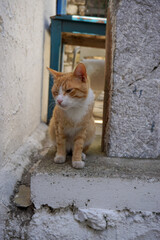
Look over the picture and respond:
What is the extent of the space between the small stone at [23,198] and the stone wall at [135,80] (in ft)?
2.33

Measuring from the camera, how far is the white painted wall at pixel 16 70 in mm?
1464

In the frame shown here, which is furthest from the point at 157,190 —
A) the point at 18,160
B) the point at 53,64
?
the point at 53,64

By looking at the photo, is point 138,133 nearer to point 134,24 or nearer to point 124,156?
point 124,156

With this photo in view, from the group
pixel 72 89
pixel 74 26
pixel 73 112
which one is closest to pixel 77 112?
pixel 73 112

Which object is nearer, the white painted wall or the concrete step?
the concrete step

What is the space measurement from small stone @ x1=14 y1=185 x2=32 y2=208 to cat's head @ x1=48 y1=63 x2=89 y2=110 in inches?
26.5

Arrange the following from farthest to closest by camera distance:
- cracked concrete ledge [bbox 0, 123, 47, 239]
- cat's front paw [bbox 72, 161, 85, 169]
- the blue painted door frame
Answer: the blue painted door frame < cat's front paw [bbox 72, 161, 85, 169] < cracked concrete ledge [bbox 0, 123, 47, 239]

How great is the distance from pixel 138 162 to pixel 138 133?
0.74 ft

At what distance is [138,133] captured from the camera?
1.65 metres

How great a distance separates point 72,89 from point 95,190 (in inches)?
27.2

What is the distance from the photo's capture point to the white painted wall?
4.80 ft

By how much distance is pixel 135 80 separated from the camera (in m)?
1.61

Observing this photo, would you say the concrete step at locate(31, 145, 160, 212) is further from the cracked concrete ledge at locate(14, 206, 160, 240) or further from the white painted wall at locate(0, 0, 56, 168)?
the white painted wall at locate(0, 0, 56, 168)

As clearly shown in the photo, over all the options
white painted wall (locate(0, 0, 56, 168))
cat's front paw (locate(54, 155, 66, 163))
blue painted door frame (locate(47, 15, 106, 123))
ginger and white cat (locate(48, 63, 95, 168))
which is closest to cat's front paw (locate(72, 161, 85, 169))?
ginger and white cat (locate(48, 63, 95, 168))
